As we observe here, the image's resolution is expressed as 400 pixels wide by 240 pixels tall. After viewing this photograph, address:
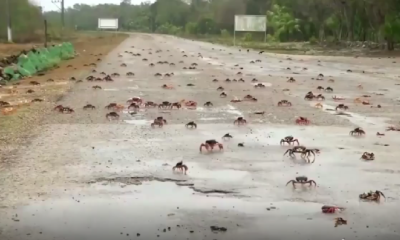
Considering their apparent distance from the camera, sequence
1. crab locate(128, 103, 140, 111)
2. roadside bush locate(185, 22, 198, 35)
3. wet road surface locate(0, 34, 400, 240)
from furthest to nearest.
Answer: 1. roadside bush locate(185, 22, 198, 35)
2. crab locate(128, 103, 140, 111)
3. wet road surface locate(0, 34, 400, 240)

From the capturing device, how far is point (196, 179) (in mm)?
8609

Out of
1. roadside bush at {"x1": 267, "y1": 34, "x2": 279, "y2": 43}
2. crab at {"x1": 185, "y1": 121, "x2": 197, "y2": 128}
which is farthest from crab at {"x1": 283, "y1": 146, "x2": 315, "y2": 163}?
roadside bush at {"x1": 267, "y1": 34, "x2": 279, "y2": 43}

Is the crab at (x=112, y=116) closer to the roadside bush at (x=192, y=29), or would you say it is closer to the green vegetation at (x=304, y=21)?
the green vegetation at (x=304, y=21)

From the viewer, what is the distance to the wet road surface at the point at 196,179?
6.62 metres

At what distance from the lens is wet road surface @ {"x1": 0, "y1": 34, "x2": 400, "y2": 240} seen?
6625mm

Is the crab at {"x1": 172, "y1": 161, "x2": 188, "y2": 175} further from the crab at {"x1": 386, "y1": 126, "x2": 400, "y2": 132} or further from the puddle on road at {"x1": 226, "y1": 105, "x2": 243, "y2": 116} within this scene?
the puddle on road at {"x1": 226, "y1": 105, "x2": 243, "y2": 116}

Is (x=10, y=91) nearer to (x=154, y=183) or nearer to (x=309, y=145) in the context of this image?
(x=309, y=145)

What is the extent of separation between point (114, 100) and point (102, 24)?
131 meters

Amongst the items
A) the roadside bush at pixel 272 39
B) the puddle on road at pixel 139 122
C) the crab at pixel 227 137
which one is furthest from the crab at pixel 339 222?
the roadside bush at pixel 272 39

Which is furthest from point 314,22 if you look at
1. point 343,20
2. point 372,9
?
point 372,9

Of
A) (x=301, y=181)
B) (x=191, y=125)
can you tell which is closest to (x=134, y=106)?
(x=191, y=125)

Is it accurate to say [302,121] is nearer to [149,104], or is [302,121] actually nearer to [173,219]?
[149,104]

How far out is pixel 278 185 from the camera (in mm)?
8305

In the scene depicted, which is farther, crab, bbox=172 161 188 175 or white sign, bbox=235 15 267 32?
white sign, bbox=235 15 267 32
